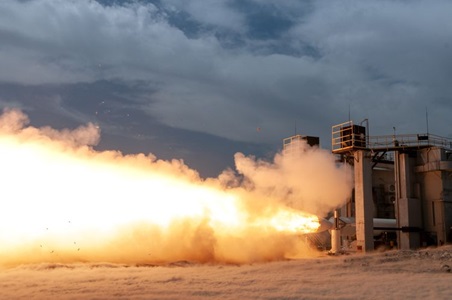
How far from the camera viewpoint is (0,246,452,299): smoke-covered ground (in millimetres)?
20562

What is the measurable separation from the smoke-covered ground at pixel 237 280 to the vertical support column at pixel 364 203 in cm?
1124

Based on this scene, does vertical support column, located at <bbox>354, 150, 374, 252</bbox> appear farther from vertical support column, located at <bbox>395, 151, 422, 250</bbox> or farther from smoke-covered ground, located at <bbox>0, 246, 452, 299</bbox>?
smoke-covered ground, located at <bbox>0, 246, 452, 299</bbox>

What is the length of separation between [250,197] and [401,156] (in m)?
17.7

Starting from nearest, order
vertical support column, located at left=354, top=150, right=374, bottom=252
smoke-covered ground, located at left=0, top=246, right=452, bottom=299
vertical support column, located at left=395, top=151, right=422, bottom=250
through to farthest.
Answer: smoke-covered ground, located at left=0, top=246, right=452, bottom=299, vertical support column, located at left=354, top=150, right=374, bottom=252, vertical support column, located at left=395, top=151, right=422, bottom=250

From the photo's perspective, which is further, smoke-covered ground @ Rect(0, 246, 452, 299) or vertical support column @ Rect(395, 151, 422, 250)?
vertical support column @ Rect(395, 151, 422, 250)

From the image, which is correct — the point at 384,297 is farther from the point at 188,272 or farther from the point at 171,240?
the point at 171,240

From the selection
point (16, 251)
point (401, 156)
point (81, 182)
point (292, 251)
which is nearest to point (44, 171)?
point (81, 182)

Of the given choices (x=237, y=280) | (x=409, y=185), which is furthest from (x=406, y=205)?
(x=237, y=280)

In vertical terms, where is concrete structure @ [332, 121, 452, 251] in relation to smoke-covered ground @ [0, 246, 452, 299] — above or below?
above

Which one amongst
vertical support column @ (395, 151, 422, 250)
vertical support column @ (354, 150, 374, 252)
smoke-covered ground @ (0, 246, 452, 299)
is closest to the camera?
smoke-covered ground @ (0, 246, 452, 299)

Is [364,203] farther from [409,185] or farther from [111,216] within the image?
[111,216]

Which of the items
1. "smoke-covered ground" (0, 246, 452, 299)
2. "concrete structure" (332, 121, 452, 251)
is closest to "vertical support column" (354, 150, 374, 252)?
Answer: "concrete structure" (332, 121, 452, 251)

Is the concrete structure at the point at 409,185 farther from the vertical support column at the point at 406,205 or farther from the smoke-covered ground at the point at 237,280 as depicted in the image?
the smoke-covered ground at the point at 237,280

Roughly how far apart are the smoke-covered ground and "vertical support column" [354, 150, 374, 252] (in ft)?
36.9
